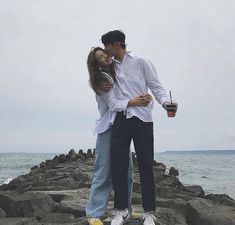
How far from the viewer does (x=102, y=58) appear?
4250mm

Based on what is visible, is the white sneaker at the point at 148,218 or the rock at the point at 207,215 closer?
the white sneaker at the point at 148,218

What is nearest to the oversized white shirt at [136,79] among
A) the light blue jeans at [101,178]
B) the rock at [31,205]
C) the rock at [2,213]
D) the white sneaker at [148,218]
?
the light blue jeans at [101,178]

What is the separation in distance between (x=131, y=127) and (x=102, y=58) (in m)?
0.66

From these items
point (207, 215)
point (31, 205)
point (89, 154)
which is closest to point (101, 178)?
point (207, 215)

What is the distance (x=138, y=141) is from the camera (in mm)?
4195

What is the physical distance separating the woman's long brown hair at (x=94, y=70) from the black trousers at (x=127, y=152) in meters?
0.33

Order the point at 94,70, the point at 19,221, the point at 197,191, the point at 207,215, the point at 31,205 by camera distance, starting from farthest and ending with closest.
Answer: the point at 197,191, the point at 31,205, the point at 207,215, the point at 19,221, the point at 94,70

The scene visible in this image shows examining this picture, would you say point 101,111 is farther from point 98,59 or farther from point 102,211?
point 102,211

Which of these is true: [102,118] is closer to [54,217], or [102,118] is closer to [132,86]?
[132,86]

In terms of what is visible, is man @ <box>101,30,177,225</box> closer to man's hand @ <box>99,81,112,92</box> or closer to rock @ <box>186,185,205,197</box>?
man's hand @ <box>99,81,112,92</box>

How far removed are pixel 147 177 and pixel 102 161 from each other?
435mm

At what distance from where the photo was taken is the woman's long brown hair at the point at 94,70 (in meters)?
4.26

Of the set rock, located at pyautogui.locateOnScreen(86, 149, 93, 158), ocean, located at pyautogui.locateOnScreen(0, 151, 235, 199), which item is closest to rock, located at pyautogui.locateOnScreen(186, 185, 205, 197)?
ocean, located at pyautogui.locateOnScreen(0, 151, 235, 199)

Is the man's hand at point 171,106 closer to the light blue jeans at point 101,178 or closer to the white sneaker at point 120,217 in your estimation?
the light blue jeans at point 101,178
